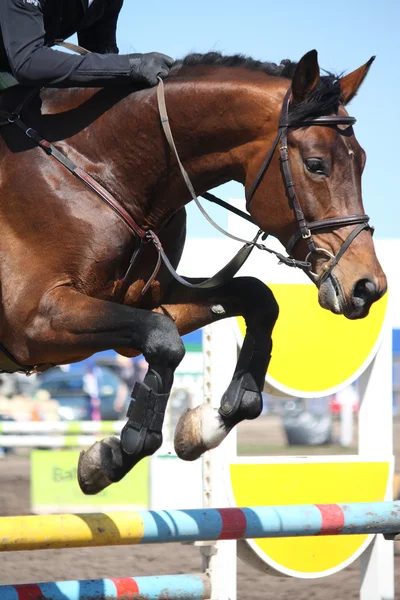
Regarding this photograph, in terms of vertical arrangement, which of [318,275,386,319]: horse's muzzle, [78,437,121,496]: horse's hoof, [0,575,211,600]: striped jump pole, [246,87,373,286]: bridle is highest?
[246,87,373,286]: bridle

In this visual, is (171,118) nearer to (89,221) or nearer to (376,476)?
(89,221)

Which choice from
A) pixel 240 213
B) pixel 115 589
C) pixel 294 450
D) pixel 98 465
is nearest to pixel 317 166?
pixel 240 213

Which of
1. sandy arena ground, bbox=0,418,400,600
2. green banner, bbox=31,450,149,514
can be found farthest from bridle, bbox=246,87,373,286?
green banner, bbox=31,450,149,514

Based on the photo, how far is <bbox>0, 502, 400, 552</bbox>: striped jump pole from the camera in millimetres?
3023

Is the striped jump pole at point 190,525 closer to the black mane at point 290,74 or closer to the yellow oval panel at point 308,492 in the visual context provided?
the yellow oval panel at point 308,492

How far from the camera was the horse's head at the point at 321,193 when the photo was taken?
10.4 ft

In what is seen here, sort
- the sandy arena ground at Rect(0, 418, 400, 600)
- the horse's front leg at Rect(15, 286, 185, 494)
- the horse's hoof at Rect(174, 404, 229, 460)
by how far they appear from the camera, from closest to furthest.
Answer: the horse's front leg at Rect(15, 286, 185, 494) → the horse's hoof at Rect(174, 404, 229, 460) → the sandy arena ground at Rect(0, 418, 400, 600)

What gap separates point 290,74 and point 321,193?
0.58m

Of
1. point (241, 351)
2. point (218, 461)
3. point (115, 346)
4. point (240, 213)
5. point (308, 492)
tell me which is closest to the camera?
point (115, 346)

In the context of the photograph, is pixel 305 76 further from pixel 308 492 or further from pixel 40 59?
pixel 308 492

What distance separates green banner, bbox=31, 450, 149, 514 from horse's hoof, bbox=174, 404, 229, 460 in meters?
5.53

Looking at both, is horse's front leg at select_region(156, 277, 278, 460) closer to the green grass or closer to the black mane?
the black mane

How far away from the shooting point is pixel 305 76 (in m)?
3.34

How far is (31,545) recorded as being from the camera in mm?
3004
